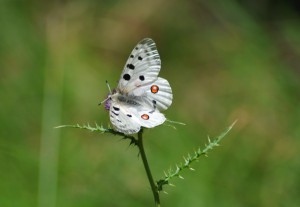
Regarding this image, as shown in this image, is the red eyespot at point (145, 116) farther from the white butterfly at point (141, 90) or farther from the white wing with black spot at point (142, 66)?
the white wing with black spot at point (142, 66)

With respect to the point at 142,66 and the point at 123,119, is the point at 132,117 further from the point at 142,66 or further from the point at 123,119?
the point at 142,66

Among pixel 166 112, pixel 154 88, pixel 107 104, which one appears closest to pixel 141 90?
pixel 154 88

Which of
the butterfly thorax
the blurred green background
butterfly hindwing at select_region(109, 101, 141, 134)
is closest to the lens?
butterfly hindwing at select_region(109, 101, 141, 134)

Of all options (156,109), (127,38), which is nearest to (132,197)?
(156,109)

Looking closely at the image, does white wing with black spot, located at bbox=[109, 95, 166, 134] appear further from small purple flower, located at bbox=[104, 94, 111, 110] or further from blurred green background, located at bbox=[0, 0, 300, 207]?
blurred green background, located at bbox=[0, 0, 300, 207]

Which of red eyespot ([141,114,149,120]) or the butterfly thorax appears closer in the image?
red eyespot ([141,114,149,120])

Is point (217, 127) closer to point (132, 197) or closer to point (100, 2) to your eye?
point (132, 197)

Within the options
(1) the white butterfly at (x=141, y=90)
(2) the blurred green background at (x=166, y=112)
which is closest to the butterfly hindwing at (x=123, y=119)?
(1) the white butterfly at (x=141, y=90)

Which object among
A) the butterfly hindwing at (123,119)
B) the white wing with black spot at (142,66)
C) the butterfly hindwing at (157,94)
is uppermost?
the white wing with black spot at (142,66)

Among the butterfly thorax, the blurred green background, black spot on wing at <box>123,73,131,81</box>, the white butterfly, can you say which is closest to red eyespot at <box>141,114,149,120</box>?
the white butterfly
